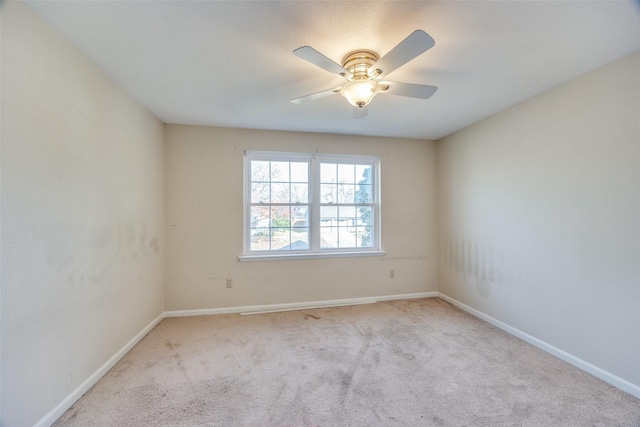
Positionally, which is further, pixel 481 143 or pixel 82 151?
pixel 481 143

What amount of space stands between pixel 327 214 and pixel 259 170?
1069 millimetres

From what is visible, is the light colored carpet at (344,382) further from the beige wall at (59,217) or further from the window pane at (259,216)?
the window pane at (259,216)

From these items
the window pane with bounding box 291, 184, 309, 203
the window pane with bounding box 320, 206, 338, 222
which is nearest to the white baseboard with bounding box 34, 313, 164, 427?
the window pane with bounding box 291, 184, 309, 203

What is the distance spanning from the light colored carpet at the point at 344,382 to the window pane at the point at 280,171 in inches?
70.6

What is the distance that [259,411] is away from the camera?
65.1 inches

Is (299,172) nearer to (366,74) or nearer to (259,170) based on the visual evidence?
(259,170)

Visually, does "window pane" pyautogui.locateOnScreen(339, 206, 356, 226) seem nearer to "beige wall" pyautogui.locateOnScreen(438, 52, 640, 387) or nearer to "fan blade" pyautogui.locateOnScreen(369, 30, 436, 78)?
"beige wall" pyautogui.locateOnScreen(438, 52, 640, 387)

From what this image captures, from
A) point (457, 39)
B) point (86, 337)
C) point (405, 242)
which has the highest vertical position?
point (457, 39)

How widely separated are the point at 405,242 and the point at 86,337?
3493mm

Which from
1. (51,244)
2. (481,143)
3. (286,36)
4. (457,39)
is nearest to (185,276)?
(51,244)

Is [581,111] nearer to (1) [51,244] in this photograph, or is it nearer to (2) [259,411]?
(2) [259,411]

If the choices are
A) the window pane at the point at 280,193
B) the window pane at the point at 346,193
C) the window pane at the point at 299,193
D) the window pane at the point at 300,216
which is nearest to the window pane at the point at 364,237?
the window pane at the point at 346,193

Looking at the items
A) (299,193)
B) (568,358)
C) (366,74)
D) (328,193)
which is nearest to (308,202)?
(299,193)

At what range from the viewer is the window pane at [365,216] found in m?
3.73
